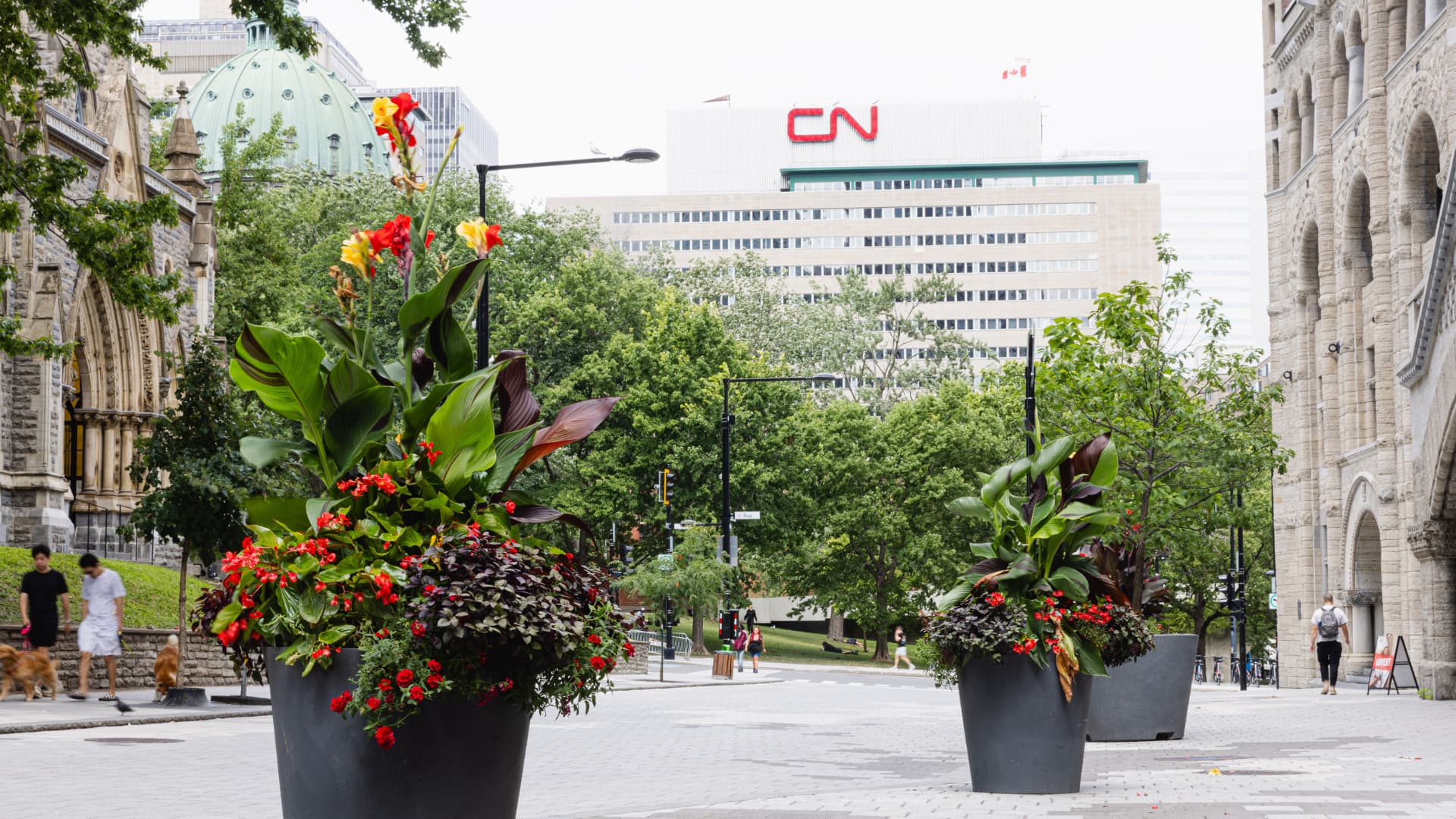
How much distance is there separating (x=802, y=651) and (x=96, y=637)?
49152 millimetres

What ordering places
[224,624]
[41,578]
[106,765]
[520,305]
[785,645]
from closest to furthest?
[224,624]
[106,765]
[41,578]
[520,305]
[785,645]

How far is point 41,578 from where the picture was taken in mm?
18406

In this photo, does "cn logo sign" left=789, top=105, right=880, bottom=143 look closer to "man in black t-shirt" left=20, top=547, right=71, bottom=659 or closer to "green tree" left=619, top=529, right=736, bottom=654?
"green tree" left=619, top=529, right=736, bottom=654

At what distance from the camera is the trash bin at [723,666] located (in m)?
36.1

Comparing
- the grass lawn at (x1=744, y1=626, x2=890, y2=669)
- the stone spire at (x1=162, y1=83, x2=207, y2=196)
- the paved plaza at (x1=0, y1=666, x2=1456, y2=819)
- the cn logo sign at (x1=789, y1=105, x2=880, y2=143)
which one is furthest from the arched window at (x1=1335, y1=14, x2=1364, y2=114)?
the cn logo sign at (x1=789, y1=105, x2=880, y2=143)

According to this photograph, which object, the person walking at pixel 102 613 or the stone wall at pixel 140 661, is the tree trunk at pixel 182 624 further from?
the person walking at pixel 102 613

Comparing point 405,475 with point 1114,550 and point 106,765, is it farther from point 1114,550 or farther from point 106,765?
point 1114,550

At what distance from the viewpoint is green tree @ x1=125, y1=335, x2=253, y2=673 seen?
67.3 ft

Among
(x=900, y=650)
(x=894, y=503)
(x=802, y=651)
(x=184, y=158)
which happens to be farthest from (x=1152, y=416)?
(x=802, y=651)

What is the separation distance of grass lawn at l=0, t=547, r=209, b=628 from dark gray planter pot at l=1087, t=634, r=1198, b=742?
43.3 feet

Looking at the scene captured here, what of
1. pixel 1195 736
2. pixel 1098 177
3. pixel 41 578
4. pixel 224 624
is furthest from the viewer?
pixel 1098 177

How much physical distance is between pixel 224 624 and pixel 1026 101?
151641 millimetres

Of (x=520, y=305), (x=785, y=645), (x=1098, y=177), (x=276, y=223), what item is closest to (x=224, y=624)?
(x=520, y=305)

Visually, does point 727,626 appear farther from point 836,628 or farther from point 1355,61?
point 836,628
